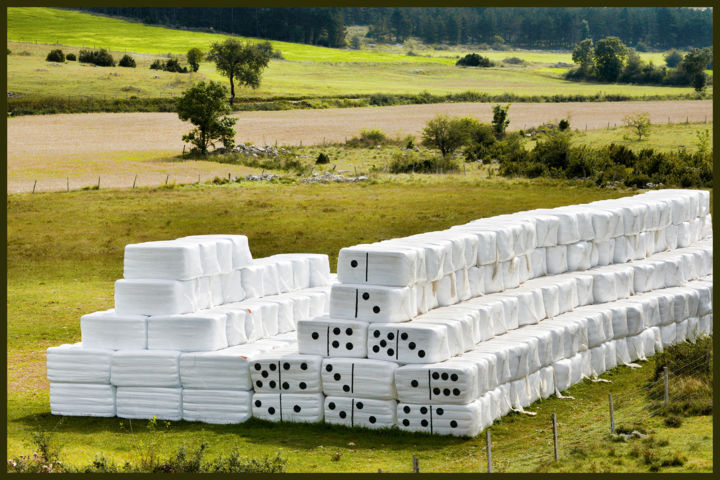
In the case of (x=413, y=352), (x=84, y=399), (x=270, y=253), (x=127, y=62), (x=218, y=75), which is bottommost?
(x=84, y=399)

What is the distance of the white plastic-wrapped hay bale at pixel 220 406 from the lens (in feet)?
63.9

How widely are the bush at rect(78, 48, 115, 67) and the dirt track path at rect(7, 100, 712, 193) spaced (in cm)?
2398

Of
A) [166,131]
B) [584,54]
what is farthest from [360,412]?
[584,54]

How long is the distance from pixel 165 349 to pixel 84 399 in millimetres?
1713

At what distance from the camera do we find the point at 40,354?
24.9 meters

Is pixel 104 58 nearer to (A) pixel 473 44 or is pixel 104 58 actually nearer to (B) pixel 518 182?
(B) pixel 518 182

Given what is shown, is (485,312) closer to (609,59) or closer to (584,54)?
(609,59)

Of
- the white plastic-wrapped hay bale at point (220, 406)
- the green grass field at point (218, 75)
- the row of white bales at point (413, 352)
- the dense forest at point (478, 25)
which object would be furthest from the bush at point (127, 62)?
the white plastic-wrapped hay bale at point (220, 406)

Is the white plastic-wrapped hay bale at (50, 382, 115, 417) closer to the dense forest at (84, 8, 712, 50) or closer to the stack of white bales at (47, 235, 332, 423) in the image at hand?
the stack of white bales at (47, 235, 332, 423)

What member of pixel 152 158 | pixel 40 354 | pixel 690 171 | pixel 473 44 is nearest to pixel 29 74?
pixel 152 158

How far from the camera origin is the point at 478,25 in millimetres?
196500

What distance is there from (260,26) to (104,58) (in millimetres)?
52273

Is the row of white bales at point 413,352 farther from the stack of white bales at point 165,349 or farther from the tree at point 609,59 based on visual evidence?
the tree at point 609,59

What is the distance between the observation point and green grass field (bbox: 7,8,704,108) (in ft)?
329
